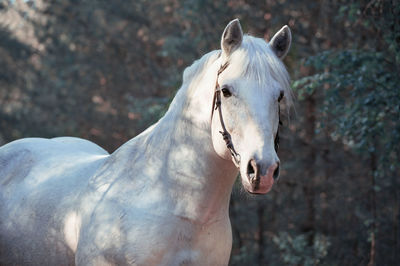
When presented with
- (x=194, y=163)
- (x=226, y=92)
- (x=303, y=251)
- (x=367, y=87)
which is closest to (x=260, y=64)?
(x=226, y=92)

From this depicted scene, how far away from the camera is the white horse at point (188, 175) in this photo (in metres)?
2.69

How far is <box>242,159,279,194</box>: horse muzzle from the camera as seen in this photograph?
2.50 m

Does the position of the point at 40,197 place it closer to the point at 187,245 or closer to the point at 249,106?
the point at 187,245

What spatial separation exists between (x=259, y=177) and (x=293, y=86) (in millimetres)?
3604

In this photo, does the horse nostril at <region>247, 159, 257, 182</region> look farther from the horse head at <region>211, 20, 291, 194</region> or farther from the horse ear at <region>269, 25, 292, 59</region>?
the horse ear at <region>269, 25, 292, 59</region>

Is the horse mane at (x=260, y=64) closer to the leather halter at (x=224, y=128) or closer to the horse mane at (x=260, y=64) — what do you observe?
the horse mane at (x=260, y=64)

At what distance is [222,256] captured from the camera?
3074 mm

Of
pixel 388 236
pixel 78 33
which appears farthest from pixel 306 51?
pixel 78 33

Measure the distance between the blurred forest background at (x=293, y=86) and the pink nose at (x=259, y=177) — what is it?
0.94 meters

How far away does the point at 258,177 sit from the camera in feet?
8.21

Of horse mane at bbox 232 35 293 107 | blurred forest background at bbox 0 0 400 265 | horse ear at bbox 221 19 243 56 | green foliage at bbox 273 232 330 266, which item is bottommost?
green foliage at bbox 273 232 330 266

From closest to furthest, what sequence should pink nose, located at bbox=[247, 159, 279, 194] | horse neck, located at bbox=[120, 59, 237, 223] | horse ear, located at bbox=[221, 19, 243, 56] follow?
pink nose, located at bbox=[247, 159, 279, 194] → horse ear, located at bbox=[221, 19, 243, 56] → horse neck, located at bbox=[120, 59, 237, 223]

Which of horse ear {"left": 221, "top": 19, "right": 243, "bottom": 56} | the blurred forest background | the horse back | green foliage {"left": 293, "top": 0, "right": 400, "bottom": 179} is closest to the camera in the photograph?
horse ear {"left": 221, "top": 19, "right": 243, "bottom": 56}

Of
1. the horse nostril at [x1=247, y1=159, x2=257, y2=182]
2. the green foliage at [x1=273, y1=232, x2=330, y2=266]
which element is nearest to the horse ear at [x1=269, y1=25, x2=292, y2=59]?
the horse nostril at [x1=247, y1=159, x2=257, y2=182]
